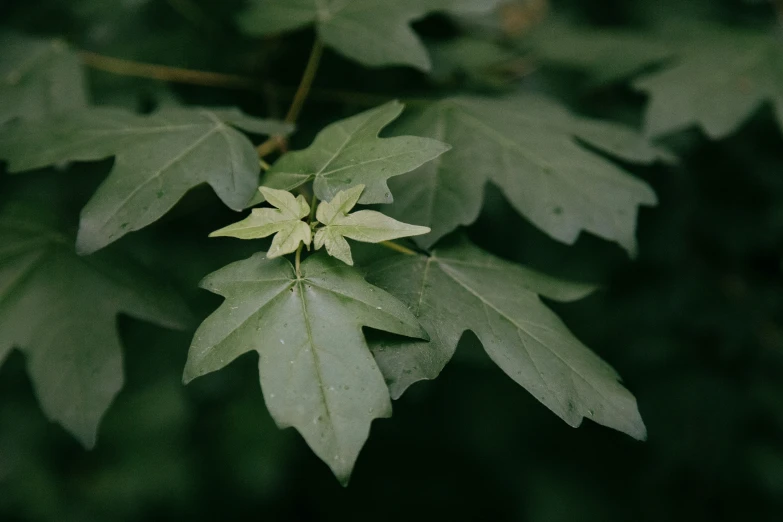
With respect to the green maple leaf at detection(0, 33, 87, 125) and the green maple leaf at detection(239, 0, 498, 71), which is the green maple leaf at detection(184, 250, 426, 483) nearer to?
the green maple leaf at detection(239, 0, 498, 71)

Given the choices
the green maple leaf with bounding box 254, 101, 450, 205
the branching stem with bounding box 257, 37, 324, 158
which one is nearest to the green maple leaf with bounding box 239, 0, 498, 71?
the branching stem with bounding box 257, 37, 324, 158

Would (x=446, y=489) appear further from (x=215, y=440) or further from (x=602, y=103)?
(x=602, y=103)

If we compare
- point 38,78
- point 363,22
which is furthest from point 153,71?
point 363,22

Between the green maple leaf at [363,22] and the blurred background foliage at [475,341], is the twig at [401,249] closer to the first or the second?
the green maple leaf at [363,22]

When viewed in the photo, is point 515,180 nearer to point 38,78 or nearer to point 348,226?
point 348,226

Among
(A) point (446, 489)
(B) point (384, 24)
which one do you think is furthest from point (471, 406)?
(B) point (384, 24)

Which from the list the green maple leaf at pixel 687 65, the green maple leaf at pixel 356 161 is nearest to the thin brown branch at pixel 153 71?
the green maple leaf at pixel 356 161

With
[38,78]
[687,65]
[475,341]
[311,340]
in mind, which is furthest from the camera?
[475,341]
